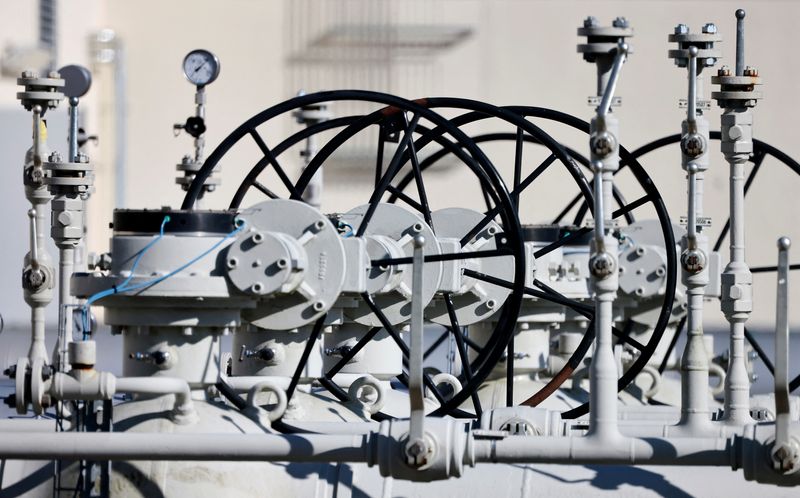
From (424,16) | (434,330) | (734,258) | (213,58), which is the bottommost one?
(434,330)

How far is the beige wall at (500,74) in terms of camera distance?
1510 cm

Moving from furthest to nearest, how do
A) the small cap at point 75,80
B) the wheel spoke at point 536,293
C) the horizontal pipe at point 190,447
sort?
the small cap at point 75,80
the wheel spoke at point 536,293
the horizontal pipe at point 190,447

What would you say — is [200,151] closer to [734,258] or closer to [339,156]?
[734,258]

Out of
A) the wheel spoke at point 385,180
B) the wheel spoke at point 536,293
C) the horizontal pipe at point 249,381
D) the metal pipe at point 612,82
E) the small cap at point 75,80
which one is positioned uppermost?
the small cap at point 75,80

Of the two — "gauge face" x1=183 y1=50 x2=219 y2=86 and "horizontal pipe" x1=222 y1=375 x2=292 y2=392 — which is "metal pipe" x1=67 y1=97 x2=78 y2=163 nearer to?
"gauge face" x1=183 y1=50 x2=219 y2=86

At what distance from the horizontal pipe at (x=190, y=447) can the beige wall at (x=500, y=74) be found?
10.3 m

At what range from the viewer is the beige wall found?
15.1m

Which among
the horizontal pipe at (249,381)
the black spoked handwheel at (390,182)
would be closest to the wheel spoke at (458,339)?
the black spoked handwheel at (390,182)

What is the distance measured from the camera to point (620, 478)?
5285 mm

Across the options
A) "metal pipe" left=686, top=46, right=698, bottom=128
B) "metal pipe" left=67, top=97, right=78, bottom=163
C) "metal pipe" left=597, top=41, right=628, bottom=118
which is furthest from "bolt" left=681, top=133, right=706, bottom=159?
"metal pipe" left=67, top=97, right=78, bottom=163

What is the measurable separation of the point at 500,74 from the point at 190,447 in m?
11.0

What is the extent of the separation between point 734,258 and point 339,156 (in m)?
9.91

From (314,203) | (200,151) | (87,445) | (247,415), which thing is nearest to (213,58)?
(200,151)

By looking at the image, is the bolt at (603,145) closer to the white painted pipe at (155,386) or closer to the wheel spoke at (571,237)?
the white painted pipe at (155,386)
